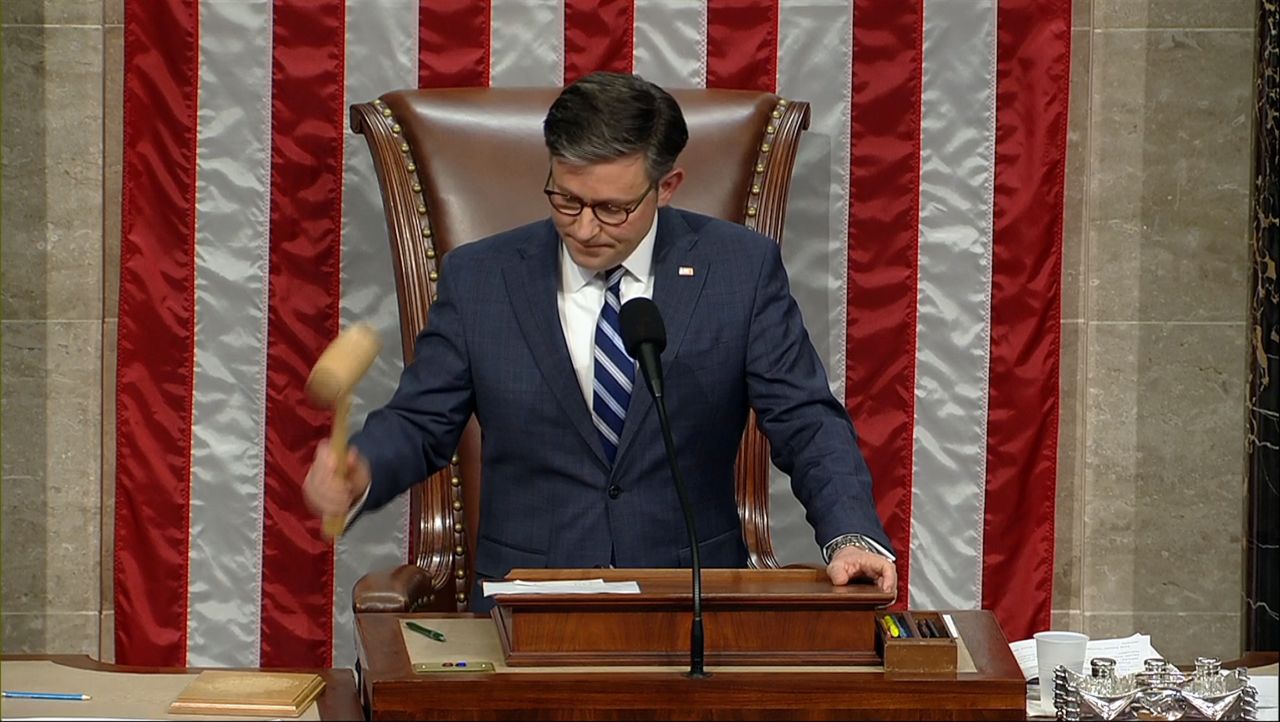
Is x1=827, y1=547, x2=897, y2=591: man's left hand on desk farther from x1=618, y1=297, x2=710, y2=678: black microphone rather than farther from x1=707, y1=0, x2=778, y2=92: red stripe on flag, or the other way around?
x1=707, y1=0, x2=778, y2=92: red stripe on flag

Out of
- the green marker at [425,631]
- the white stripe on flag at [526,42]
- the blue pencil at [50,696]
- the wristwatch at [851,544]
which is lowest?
the blue pencil at [50,696]

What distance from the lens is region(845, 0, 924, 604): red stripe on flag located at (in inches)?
148

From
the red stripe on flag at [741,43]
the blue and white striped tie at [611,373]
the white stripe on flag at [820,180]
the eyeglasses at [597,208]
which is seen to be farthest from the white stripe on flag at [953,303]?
the eyeglasses at [597,208]

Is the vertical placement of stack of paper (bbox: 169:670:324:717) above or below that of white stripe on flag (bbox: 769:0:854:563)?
below

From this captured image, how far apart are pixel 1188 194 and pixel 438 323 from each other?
1835 mm

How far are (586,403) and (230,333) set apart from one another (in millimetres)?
1140

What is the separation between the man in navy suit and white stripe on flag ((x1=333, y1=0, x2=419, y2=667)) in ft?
2.40

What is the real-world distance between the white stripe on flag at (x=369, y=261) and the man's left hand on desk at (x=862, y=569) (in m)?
1.63

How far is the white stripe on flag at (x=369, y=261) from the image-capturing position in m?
3.72

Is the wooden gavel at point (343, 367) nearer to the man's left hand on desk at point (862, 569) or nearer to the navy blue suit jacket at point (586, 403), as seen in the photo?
the man's left hand on desk at point (862, 569)

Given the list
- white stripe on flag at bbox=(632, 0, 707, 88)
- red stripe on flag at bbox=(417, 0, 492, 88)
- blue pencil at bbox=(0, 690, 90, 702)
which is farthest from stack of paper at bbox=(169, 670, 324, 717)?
white stripe on flag at bbox=(632, 0, 707, 88)

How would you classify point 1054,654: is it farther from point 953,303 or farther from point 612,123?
point 953,303

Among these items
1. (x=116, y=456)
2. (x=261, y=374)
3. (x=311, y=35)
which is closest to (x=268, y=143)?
(x=311, y=35)

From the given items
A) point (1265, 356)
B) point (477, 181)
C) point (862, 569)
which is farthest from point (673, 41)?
point (862, 569)
